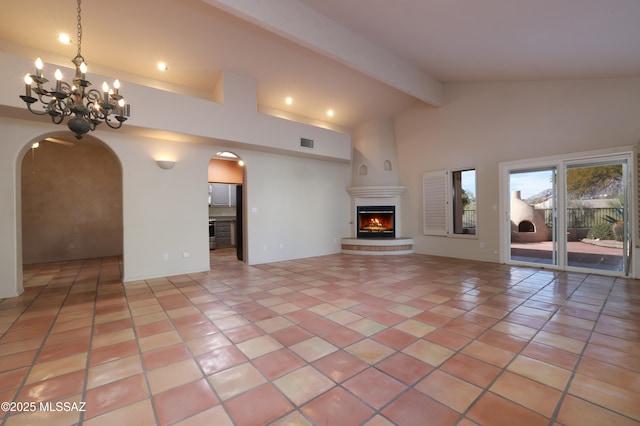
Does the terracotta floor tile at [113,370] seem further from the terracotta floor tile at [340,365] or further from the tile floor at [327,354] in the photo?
the terracotta floor tile at [340,365]

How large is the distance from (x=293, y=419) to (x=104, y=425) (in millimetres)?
1041

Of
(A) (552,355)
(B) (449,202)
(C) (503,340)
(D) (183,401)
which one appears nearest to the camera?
(D) (183,401)

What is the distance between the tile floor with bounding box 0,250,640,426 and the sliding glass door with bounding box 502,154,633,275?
105 cm

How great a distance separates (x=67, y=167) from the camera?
6633 millimetres

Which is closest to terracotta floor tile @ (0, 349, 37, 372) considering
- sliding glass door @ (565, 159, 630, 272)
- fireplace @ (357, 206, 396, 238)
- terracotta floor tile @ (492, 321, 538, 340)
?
terracotta floor tile @ (492, 321, 538, 340)

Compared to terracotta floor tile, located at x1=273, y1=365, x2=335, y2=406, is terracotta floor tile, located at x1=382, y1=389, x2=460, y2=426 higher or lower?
higher

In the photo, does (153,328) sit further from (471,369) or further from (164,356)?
(471,369)

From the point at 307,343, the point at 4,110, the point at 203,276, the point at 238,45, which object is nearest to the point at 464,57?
the point at 238,45

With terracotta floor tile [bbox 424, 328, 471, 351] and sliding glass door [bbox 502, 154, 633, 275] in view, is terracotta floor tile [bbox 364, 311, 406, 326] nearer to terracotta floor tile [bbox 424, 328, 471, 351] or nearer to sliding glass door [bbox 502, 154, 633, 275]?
terracotta floor tile [bbox 424, 328, 471, 351]

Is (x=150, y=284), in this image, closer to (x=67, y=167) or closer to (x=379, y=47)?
(x=67, y=167)

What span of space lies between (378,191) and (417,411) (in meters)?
6.04

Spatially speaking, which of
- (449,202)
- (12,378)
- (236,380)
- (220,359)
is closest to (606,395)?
(236,380)

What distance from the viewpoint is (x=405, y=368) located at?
6.41 feet

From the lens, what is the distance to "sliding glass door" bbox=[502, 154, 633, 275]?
4461mm
